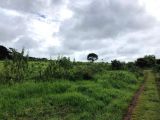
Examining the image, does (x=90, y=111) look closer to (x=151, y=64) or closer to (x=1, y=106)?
(x=1, y=106)

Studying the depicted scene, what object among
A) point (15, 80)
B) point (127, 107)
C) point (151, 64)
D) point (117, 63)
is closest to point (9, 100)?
point (15, 80)

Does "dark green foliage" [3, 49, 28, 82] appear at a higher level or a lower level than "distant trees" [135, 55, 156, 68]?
lower

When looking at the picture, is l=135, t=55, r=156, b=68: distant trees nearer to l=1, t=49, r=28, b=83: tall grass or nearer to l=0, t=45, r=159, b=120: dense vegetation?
l=0, t=45, r=159, b=120: dense vegetation

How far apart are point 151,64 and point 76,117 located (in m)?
79.8

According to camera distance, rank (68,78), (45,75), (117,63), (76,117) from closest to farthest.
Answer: (76,117) → (45,75) → (68,78) → (117,63)

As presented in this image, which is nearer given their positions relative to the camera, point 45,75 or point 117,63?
point 45,75

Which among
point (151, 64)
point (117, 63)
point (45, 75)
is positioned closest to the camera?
point (45, 75)

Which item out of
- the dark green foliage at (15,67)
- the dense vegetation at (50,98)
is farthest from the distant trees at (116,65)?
the dark green foliage at (15,67)

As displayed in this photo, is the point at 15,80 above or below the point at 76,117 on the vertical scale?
above

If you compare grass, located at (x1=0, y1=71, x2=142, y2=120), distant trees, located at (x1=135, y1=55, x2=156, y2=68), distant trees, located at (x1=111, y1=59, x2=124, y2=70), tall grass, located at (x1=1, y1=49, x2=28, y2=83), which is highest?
distant trees, located at (x1=135, y1=55, x2=156, y2=68)

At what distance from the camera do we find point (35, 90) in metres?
15.2

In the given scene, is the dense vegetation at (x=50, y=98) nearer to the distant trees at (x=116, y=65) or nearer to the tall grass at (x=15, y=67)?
the tall grass at (x=15, y=67)

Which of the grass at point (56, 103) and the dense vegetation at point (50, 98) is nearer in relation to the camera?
the grass at point (56, 103)

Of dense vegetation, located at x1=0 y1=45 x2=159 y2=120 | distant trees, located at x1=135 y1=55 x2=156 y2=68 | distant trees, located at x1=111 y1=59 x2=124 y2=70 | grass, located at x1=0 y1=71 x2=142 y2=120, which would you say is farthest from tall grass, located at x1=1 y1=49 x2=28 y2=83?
distant trees, located at x1=135 y1=55 x2=156 y2=68
